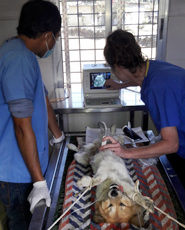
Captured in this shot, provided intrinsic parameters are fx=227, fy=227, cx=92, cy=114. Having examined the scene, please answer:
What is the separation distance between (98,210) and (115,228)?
111 millimetres

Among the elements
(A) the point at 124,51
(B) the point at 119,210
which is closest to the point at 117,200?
(B) the point at 119,210

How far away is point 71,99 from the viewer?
2.44 meters

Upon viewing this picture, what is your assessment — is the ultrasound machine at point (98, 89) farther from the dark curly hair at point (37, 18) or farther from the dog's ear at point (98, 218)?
the dog's ear at point (98, 218)

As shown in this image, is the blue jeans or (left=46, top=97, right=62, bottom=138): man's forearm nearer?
the blue jeans

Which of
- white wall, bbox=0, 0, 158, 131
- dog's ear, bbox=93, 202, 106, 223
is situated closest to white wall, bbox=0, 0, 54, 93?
white wall, bbox=0, 0, 158, 131

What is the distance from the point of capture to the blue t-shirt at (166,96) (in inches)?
44.8

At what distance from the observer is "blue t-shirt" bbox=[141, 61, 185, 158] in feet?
3.73

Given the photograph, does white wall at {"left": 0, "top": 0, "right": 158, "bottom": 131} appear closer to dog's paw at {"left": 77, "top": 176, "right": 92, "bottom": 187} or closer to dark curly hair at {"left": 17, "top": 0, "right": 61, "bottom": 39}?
dark curly hair at {"left": 17, "top": 0, "right": 61, "bottom": 39}

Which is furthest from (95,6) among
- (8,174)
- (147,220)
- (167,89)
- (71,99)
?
(147,220)

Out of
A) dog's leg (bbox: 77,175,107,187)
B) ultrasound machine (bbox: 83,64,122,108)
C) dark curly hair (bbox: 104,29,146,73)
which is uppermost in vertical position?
dark curly hair (bbox: 104,29,146,73)

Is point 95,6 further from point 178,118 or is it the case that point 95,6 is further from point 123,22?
point 178,118


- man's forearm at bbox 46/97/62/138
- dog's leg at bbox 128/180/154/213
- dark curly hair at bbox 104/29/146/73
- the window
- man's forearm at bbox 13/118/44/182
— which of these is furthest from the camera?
the window

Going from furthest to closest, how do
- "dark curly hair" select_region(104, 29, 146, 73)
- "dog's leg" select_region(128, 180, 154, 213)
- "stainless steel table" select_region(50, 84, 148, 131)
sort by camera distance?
1. "stainless steel table" select_region(50, 84, 148, 131)
2. "dark curly hair" select_region(104, 29, 146, 73)
3. "dog's leg" select_region(128, 180, 154, 213)

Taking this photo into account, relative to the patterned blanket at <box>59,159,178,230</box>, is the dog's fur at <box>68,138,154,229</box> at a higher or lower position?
higher
